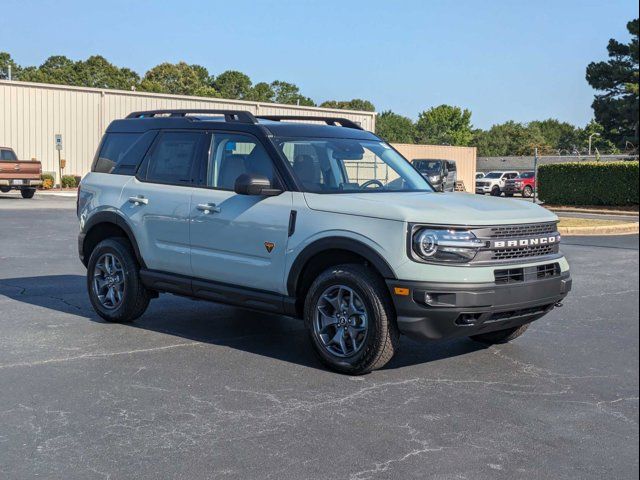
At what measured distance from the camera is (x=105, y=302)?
8.12 m

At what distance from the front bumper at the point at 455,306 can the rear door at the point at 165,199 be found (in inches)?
94.6

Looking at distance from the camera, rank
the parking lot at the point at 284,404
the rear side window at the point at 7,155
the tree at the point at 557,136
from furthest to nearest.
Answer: the tree at the point at 557,136
the rear side window at the point at 7,155
the parking lot at the point at 284,404

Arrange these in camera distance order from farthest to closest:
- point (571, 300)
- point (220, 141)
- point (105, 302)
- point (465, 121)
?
point (465, 121), point (571, 300), point (105, 302), point (220, 141)

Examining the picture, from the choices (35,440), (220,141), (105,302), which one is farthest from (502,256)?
(105,302)

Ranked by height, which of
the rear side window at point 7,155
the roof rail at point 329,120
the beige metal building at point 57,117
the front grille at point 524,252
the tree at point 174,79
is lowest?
the front grille at point 524,252

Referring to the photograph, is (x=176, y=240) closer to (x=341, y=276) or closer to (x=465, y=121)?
Answer: (x=341, y=276)

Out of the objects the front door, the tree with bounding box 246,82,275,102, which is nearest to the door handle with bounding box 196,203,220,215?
the front door

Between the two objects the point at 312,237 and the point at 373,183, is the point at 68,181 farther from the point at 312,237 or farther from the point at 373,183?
the point at 312,237

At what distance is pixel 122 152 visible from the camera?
834 cm

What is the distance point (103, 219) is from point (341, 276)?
3.16 meters

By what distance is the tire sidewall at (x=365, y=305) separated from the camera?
5.93m

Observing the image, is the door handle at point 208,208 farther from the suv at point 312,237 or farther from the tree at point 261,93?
the tree at point 261,93

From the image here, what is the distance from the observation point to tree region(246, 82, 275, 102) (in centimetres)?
12651

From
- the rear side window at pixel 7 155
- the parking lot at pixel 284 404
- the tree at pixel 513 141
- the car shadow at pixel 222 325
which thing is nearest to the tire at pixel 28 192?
the rear side window at pixel 7 155
